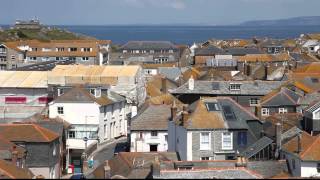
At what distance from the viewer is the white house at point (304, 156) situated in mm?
35188

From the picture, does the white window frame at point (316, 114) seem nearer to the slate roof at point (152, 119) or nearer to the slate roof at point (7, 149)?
the slate roof at point (152, 119)

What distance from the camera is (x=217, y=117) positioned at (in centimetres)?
4131

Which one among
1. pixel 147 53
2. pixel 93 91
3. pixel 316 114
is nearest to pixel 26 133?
pixel 93 91

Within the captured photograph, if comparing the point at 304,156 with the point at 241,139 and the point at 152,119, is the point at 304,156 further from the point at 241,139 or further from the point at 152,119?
the point at 152,119

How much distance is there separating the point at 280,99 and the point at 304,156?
1864cm

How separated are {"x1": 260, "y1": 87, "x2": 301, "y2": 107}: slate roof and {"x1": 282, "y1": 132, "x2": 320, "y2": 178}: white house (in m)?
15.7

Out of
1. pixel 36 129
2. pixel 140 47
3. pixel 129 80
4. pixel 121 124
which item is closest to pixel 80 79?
pixel 129 80

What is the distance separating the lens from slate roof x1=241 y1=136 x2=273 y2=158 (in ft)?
127

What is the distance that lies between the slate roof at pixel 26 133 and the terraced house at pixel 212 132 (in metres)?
6.70

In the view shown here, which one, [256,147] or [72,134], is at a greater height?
[256,147]

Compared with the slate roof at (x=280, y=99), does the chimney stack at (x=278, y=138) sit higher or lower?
lower

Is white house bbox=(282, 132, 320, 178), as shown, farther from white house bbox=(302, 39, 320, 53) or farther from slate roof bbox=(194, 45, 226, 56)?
white house bbox=(302, 39, 320, 53)

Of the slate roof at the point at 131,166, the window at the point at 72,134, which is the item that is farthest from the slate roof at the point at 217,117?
the window at the point at 72,134

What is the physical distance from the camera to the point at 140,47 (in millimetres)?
125938
